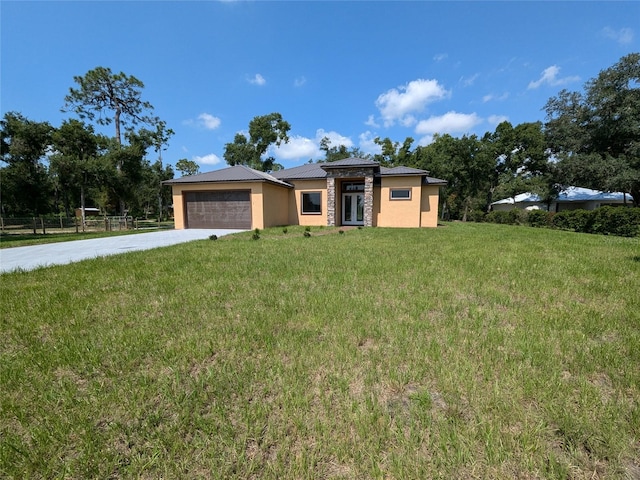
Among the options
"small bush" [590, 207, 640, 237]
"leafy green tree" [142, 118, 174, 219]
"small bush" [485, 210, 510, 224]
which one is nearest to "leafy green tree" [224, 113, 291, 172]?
A: "leafy green tree" [142, 118, 174, 219]

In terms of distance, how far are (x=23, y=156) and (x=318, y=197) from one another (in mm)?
30745

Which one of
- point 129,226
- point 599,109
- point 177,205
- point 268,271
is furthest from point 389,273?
point 599,109

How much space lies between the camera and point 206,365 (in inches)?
101

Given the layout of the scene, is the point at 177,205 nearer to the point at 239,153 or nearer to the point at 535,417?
the point at 535,417

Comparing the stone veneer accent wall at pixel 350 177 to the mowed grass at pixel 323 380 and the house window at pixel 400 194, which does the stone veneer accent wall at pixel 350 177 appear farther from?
the mowed grass at pixel 323 380

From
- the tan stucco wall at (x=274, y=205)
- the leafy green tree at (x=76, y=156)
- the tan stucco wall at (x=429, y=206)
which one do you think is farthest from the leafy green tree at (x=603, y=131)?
the leafy green tree at (x=76, y=156)

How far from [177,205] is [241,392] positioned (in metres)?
17.3

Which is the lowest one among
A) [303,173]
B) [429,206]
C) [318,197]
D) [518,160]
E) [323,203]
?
[429,206]

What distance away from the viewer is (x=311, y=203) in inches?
711

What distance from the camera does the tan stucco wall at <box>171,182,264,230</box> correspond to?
15492 mm

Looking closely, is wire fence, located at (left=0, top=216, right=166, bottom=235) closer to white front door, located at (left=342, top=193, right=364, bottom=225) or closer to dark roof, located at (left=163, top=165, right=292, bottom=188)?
dark roof, located at (left=163, top=165, right=292, bottom=188)

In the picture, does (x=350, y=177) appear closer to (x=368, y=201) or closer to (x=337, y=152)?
(x=368, y=201)

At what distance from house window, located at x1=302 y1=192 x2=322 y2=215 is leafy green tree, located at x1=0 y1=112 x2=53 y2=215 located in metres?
28.0

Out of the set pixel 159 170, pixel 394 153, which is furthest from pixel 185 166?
pixel 394 153
